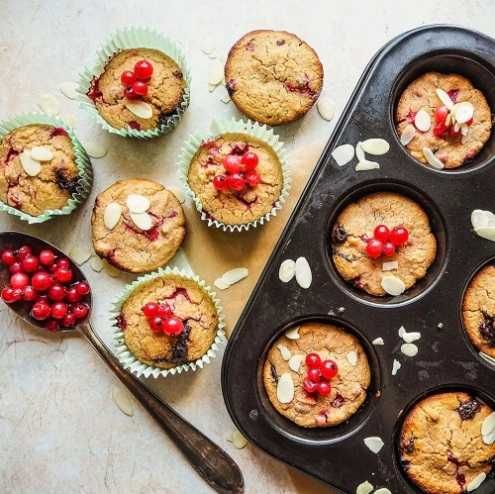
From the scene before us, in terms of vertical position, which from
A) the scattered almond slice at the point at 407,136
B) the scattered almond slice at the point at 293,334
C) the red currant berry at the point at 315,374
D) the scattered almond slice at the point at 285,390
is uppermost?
the scattered almond slice at the point at 407,136

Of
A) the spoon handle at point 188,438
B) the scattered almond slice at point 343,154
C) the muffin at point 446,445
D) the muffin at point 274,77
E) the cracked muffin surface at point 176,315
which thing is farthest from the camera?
the spoon handle at point 188,438

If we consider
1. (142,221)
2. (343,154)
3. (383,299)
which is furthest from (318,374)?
(142,221)

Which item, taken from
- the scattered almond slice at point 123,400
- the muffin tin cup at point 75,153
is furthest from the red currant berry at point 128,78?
the scattered almond slice at point 123,400

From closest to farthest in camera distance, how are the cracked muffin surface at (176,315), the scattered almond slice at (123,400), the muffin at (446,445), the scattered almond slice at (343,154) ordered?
the scattered almond slice at (343,154) < the muffin at (446,445) < the cracked muffin surface at (176,315) < the scattered almond slice at (123,400)

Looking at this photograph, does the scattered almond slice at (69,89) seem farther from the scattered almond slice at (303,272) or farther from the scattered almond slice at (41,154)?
the scattered almond slice at (303,272)

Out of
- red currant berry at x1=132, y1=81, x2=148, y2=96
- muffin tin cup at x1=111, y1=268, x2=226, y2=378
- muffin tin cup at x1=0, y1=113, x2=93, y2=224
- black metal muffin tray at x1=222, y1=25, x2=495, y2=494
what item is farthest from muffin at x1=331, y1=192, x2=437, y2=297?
muffin tin cup at x1=0, y1=113, x2=93, y2=224

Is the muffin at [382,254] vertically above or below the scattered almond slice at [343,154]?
below

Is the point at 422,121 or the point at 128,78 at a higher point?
the point at 422,121

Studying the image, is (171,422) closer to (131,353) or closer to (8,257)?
(131,353)

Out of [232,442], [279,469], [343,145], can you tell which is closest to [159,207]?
[343,145]
